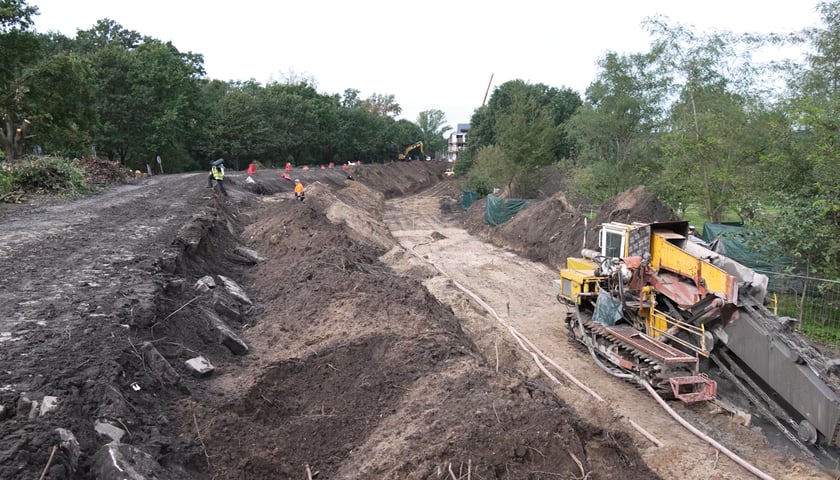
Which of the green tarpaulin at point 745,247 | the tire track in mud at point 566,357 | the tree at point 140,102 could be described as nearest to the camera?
the tire track in mud at point 566,357

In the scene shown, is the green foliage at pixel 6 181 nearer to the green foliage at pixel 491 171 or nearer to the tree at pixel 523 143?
the tree at pixel 523 143

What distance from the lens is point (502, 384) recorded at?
273 inches

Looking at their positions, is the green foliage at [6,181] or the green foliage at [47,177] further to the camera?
the green foliage at [47,177]

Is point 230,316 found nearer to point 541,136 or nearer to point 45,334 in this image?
point 45,334

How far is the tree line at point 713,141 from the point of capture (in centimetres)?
1341

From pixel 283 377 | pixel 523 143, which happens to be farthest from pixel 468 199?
pixel 283 377

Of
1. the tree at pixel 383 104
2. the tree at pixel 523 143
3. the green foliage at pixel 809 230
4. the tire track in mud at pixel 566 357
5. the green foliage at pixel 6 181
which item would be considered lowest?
the tire track in mud at pixel 566 357

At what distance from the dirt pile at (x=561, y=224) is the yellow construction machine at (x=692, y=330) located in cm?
770

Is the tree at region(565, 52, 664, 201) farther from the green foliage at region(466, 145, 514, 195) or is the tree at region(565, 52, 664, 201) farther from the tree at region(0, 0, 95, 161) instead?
the tree at region(0, 0, 95, 161)

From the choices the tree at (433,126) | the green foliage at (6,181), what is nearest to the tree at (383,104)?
the tree at (433,126)

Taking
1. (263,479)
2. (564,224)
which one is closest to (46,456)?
(263,479)

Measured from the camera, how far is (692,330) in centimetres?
967

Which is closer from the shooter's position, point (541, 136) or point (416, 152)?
point (541, 136)

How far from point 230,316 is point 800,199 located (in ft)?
44.4
